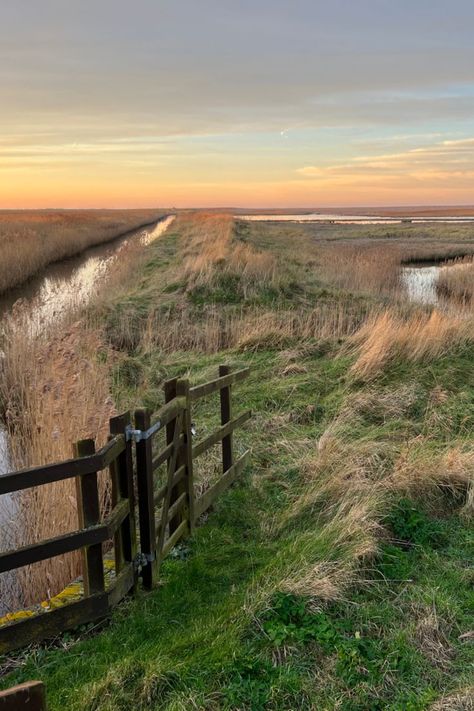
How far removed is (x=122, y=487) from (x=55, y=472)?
738mm

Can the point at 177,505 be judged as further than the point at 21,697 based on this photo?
Yes

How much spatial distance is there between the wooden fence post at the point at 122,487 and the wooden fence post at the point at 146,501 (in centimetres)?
10

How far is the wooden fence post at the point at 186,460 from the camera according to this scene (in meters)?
5.37

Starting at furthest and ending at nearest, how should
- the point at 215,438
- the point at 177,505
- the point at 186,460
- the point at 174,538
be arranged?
the point at 215,438
the point at 186,460
the point at 177,505
the point at 174,538

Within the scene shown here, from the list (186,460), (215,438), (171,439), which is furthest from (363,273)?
(171,439)

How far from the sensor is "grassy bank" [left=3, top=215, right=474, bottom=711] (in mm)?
3543

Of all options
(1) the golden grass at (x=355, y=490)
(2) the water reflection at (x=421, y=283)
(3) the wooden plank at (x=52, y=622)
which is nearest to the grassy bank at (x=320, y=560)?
(1) the golden grass at (x=355, y=490)

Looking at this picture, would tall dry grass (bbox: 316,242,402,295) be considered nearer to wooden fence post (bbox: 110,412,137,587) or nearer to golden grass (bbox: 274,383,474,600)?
golden grass (bbox: 274,383,474,600)

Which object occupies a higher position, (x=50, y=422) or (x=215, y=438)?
(x=215, y=438)

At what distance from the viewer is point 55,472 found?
146 inches

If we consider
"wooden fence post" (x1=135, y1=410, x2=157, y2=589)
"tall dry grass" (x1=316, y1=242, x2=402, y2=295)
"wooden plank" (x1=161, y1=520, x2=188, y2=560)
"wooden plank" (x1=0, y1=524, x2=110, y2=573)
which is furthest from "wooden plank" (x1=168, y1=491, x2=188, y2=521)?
"tall dry grass" (x1=316, y1=242, x2=402, y2=295)

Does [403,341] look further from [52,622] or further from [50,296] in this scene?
[50,296]

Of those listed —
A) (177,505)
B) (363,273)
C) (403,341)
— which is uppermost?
(363,273)

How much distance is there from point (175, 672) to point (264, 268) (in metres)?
16.1
